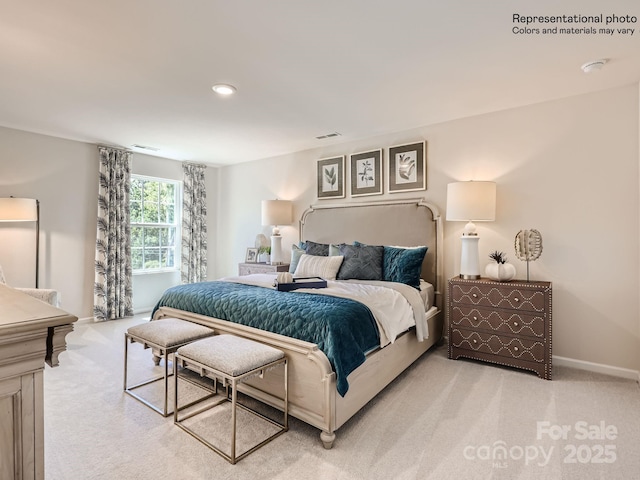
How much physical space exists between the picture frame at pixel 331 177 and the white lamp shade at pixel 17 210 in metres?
3.35

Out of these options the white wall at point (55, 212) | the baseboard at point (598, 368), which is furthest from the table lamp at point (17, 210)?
the baseboard at point (598, 368)

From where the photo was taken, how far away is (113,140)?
4375mm

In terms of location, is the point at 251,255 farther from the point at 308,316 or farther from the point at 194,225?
the point at 308,316

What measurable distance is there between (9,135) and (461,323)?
5.38m

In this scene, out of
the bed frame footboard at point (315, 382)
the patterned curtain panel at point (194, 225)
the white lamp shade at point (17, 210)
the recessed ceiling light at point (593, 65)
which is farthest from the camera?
the patterned curtain panel at point (194, 225)

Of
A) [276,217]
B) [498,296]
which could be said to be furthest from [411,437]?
[276,217]

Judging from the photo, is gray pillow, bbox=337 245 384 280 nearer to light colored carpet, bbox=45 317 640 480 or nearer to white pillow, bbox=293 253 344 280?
white pillow, bbox=293 253 344 280

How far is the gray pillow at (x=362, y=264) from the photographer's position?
3452mm

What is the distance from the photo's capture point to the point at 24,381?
3.17 feet

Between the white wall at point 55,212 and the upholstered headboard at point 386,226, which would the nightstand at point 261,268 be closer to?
the upholstered headboard at point 386,226

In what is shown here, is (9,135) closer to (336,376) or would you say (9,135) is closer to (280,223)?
(280,223)

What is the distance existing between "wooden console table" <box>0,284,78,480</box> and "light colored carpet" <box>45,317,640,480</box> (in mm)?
890

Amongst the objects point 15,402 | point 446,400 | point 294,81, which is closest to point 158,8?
point 294,81

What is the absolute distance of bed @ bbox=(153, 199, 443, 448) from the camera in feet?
6.53
